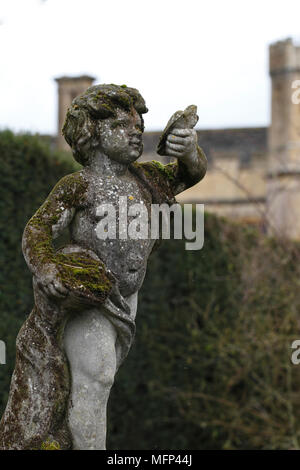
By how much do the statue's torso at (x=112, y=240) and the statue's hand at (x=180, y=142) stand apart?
0.30 m

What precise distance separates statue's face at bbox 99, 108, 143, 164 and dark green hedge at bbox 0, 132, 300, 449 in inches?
186

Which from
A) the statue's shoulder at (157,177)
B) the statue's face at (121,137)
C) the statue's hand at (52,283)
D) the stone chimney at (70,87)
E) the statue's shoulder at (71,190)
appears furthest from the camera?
the stone chimney at (70,87)

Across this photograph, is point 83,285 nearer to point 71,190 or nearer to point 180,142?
point 71,190

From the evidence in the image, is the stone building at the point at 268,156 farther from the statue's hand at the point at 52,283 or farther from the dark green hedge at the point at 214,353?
the statue's hand at the point at 52,283

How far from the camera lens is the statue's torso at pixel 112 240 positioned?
3.78 m

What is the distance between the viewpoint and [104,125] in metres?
3.84

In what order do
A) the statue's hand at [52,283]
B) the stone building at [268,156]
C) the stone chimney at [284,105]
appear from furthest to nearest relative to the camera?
the stone chimney at [284,105] → the stone building at [268,156] → the statue's hand at [52,283]

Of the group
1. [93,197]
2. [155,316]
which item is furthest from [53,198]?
[155,316]

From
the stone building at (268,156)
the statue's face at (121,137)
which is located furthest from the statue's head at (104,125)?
the stone building at (268,156)

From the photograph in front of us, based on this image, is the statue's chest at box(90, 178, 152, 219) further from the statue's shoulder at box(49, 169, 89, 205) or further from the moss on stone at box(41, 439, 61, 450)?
the moss on stone at box(41, 439, 61, 450)

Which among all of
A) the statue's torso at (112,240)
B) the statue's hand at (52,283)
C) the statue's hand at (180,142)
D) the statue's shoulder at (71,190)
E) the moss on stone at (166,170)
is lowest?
the statue's hand at (52,283)

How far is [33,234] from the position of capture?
364 centimetres

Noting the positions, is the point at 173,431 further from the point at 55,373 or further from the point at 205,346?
the point at 55,373

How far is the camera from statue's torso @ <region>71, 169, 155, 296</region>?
3775 mm
